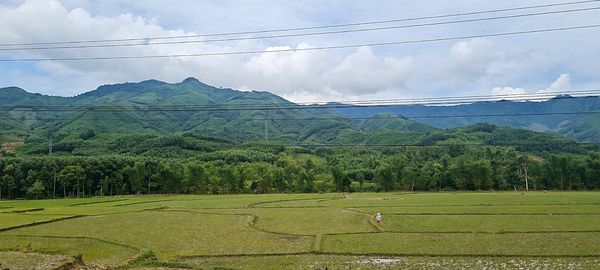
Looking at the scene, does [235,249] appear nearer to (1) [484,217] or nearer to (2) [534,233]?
(2) [534,233]

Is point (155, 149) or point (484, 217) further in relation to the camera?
point (155, 149)

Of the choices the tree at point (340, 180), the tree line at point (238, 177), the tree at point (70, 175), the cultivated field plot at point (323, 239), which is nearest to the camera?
the cultivated field plot at point (323, 239)

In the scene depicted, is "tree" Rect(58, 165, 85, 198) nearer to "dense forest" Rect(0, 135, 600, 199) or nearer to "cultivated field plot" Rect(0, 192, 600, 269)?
"dense forest" Rect(0, 135, 600, 199)

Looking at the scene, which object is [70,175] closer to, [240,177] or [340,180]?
[240,177]

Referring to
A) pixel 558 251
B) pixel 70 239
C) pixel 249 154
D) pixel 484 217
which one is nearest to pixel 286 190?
pixel 249 154

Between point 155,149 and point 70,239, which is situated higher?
point 155,149

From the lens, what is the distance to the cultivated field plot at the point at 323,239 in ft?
85.3

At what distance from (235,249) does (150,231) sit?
Result: 12.4 metres

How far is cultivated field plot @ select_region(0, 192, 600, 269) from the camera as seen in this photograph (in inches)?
1024

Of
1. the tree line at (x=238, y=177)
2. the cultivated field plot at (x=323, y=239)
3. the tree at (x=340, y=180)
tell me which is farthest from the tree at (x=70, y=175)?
the tree at (x=340, y=180)

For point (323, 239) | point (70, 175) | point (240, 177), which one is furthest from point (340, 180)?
point (323, 239)

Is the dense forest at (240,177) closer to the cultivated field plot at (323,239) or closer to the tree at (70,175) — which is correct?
the tree at (70,175)

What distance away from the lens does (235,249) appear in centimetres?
3039

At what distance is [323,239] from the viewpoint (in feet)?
111
